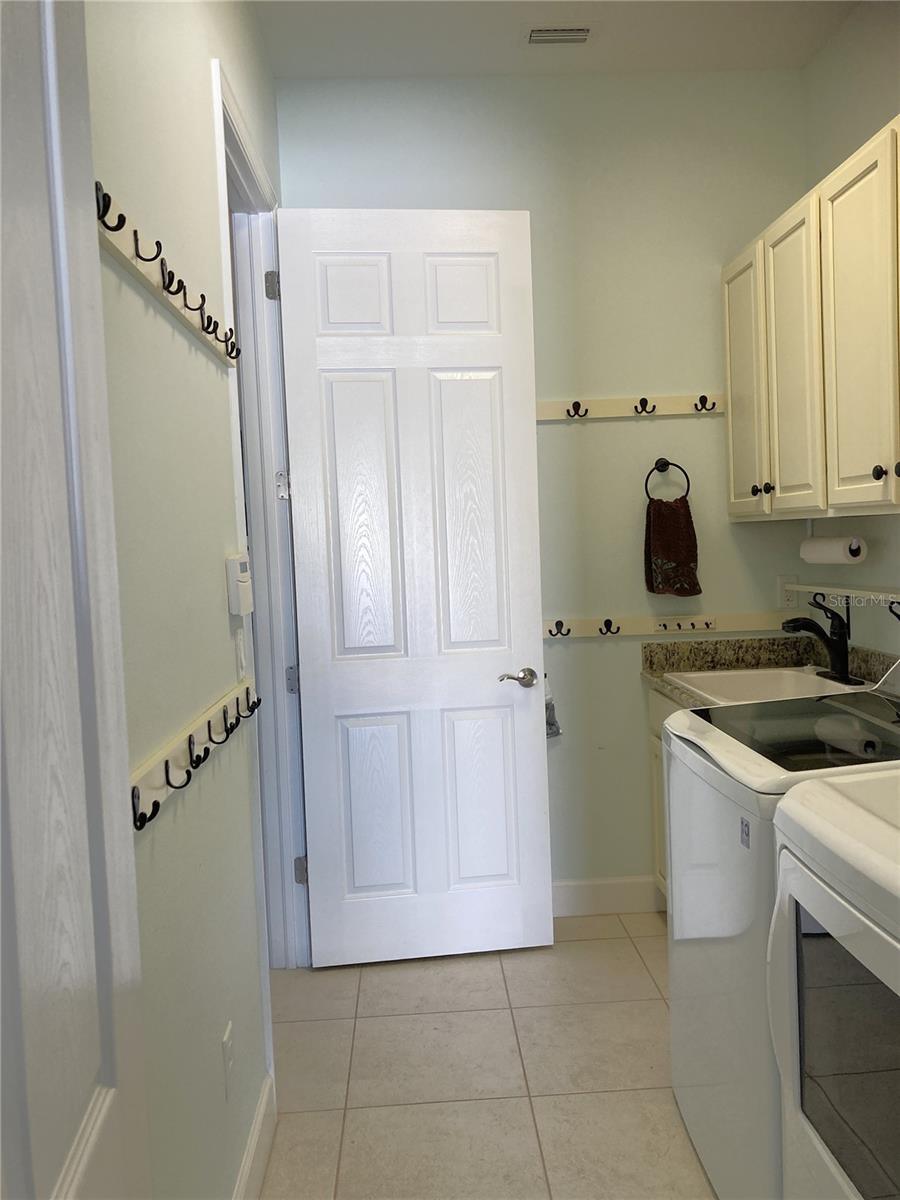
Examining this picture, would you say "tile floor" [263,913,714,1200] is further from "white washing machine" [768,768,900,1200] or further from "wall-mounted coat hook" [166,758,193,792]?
"wall-mounted coat hook" [166,758,193,792]

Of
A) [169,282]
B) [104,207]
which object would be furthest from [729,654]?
[104,207]

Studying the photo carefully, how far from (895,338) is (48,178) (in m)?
1.87

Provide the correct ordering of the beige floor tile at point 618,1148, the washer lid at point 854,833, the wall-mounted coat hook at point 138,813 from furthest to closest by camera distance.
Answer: the beige floor tile at point 618,1148 → the wall-mounted coat hook at point 138,813 → the washer lid at point 854,833

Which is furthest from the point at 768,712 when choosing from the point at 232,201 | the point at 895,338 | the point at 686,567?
the point at 232,201

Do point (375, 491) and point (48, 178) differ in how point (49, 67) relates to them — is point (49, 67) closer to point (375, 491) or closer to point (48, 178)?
point (48, 178)

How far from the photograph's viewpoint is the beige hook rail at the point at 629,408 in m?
3.04

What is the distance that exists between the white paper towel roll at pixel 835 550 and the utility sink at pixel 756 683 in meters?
0.38

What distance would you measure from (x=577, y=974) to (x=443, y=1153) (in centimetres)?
87

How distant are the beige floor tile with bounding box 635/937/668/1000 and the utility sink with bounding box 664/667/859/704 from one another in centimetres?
82

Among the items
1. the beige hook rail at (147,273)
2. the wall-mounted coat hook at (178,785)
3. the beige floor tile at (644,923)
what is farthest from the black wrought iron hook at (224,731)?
the beige floor tile at (644,923)

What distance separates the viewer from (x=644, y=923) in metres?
3.06

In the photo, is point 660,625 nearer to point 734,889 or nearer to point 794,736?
point 794,736

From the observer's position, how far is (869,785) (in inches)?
54.4

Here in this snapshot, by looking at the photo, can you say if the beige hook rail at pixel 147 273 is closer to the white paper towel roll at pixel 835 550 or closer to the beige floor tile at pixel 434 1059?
the beige floor tile at pixel 434 1059
